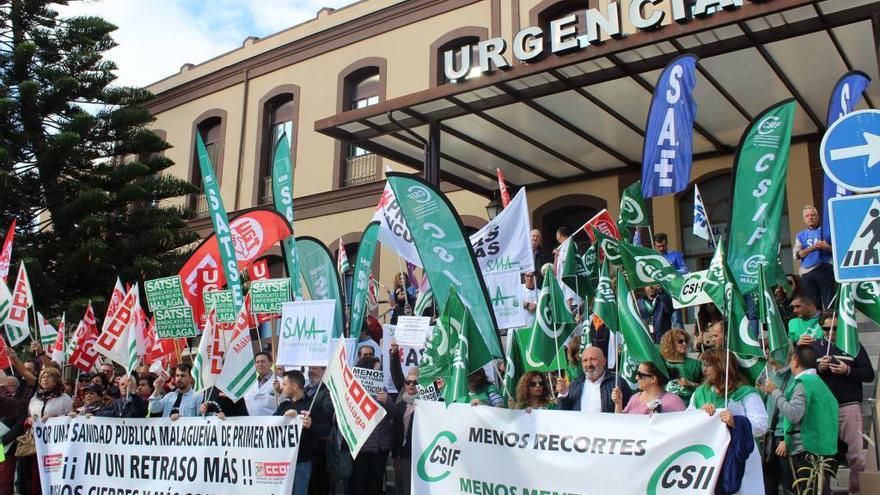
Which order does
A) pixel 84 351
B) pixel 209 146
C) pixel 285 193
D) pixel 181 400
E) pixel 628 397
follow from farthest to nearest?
1. pixel 209 146
2. pixel 84 351
3. pixel 285 193
4. pixel 181 400
5. pixel 628 397

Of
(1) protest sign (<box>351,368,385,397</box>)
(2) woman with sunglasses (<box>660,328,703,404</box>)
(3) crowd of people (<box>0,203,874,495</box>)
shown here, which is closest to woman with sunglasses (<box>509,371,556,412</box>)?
(3) crowd of people (<box>0,203,874,495</box>)

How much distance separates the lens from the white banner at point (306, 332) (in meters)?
8.01

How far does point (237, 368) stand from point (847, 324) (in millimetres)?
5533

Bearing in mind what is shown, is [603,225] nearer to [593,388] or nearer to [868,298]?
[593,388]

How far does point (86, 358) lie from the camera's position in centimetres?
1241

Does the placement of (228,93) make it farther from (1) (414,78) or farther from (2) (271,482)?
(2) (271,482)

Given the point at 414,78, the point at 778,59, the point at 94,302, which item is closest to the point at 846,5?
the point at 778,59

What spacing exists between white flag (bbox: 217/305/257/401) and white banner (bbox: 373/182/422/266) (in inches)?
98.0

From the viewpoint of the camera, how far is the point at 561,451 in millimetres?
5918

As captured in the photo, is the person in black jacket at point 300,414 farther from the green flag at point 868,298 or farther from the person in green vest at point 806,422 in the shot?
the green flag at point 868,298

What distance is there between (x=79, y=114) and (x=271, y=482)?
15.3 meters

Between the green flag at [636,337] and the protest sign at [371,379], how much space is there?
2.67 m

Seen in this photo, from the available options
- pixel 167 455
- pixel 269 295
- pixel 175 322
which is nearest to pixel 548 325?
pixel 269 295

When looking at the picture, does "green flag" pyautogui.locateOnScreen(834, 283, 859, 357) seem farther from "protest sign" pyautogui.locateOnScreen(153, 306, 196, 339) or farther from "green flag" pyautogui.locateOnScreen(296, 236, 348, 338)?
"protest sign" pyautogui.locateOnScreen(153, 306, 196, 339)
